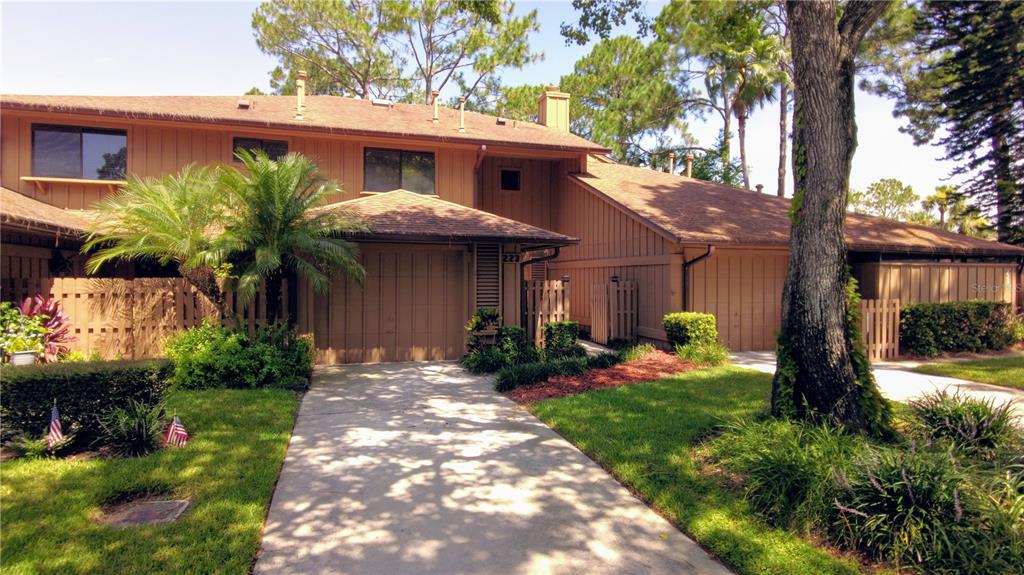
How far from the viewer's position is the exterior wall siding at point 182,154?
41.2ft

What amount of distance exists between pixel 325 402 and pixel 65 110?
10117 millimetres

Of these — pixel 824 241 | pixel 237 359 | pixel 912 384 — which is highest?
pixel 824 241

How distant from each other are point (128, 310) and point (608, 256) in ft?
36.5

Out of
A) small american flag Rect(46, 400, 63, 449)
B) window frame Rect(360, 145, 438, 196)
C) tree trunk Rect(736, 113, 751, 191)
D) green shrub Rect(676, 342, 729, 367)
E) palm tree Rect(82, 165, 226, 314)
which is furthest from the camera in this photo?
tree trunk Rect(736, 113, 751, 191)

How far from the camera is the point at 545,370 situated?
962 cm

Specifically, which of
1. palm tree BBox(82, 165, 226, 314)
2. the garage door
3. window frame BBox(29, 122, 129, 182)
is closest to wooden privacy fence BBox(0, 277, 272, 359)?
palm tree BBox(82, 165, 226, 314)

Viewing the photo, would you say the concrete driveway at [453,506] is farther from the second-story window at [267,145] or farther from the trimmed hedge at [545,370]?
the second-story window at [267,145]

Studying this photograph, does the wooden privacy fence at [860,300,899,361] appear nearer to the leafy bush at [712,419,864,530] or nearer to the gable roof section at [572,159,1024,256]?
the gable roof section at [572,159,1024,256]

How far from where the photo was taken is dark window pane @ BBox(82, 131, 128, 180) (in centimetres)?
1308

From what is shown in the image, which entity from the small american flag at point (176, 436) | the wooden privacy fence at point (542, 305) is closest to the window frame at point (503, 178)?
the wooden privacy fence at point (542, 305)

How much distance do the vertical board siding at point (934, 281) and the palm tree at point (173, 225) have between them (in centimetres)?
1453

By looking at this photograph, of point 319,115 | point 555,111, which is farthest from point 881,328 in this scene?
point 319,115

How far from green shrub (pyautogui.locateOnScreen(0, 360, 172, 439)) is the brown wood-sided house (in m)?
Result: 4.73

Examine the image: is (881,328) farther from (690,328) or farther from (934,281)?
(690,328)
